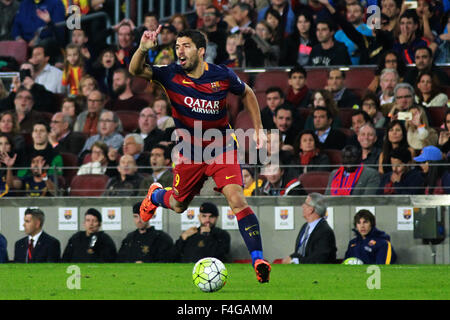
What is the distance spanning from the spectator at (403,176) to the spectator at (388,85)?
1337 millimetres

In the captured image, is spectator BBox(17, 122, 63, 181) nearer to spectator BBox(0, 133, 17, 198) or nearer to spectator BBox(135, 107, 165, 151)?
spectator BBox(0, 133, 17, 198)

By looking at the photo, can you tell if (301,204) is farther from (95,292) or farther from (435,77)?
(95,292)

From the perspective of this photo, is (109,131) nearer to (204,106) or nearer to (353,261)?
(353,261)

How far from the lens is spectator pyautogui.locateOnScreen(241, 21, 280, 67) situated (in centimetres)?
1719

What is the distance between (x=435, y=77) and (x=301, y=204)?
3.04 m

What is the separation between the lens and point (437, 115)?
14.8 meters

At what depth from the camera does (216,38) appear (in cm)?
1744

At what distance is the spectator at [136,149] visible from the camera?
15547 millimetres

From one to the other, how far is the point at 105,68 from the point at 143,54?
9015 mm

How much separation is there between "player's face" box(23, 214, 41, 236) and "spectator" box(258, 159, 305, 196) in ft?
11.2

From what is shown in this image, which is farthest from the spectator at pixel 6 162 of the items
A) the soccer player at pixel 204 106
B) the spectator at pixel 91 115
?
the soccer player at pixel 204 106

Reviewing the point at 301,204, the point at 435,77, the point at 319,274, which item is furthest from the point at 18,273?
the point at 435,77

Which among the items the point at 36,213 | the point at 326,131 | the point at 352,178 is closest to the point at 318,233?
the point at 352,178

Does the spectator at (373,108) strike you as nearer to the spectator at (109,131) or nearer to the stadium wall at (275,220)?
the stadium wall at (275,220)
